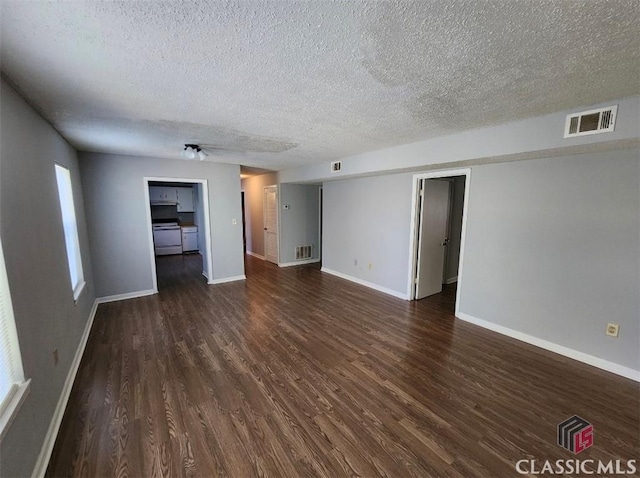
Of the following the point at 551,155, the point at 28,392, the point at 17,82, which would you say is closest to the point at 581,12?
the point at 551,155

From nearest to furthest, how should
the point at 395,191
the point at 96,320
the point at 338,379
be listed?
the point at 338,379 < the point at 96,320 < the point at 395,191

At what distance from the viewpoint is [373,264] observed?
495cm

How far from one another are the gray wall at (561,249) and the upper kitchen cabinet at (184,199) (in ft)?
27.1

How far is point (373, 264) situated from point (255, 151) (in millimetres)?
2851

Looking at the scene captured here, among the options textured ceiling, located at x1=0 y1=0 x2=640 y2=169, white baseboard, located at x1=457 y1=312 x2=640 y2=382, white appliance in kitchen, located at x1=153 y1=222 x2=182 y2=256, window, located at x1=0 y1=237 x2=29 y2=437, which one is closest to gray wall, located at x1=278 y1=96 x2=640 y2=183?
textured ceiling, located at x1=0 y1=0 x2=640 y2=169

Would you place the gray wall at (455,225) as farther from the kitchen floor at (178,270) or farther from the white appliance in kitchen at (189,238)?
the white appliance in kitchen at (189,238)

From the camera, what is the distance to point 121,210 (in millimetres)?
4297

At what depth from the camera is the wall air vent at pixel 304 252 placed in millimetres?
6902

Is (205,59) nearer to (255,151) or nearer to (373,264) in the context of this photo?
(255,151)

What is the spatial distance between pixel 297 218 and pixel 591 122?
542 cm

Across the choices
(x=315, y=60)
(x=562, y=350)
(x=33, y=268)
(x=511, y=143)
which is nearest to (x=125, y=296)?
(x=33, y=268)

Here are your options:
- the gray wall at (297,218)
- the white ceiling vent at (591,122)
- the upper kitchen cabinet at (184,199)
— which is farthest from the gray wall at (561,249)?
Result: the upper kitchen cabinet at (184,199)

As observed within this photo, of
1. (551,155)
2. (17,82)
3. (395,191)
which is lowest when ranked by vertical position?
(395,191)

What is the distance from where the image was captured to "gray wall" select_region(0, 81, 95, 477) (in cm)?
144
